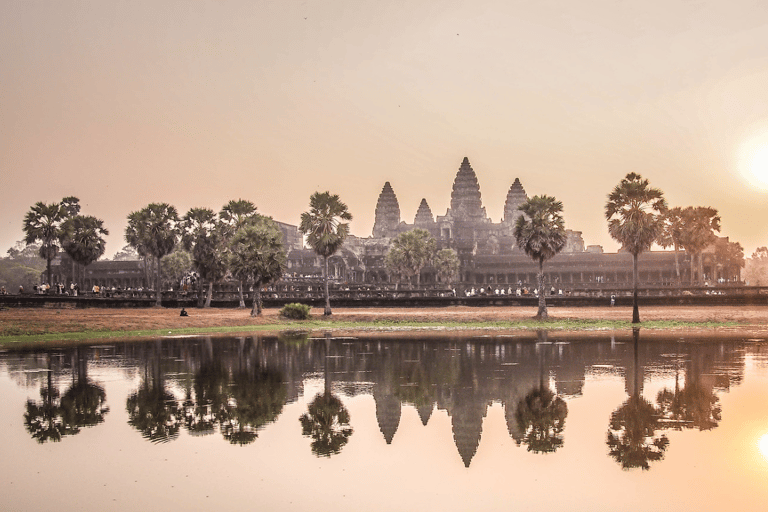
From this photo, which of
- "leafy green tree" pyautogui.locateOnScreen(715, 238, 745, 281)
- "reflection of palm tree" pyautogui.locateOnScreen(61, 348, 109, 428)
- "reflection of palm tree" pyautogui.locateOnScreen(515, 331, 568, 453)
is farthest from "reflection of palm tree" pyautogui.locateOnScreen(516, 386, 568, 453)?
"leafy green tree" pyautogui.locateOnScreen(715, 238, 745, 281)

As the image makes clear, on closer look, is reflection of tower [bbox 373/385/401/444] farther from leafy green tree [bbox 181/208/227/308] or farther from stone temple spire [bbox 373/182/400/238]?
stone temple spire [bbox 373/182/400/238]

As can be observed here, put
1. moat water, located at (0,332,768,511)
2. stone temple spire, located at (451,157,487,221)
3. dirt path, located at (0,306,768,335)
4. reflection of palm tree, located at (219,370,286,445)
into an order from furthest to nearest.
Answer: stone temple spire, located at (451,157,487,221)
dirt path, located at (0,306,768,335)
reflection of palm tree, located at (219,370,286,445)
moat water, located at (0,332,768,511)

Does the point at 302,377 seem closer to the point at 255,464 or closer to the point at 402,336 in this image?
the point at 255,464

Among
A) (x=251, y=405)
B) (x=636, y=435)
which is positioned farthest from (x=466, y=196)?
(x=636, y=435)

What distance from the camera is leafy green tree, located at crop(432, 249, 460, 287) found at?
117m

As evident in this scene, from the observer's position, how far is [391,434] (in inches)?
734

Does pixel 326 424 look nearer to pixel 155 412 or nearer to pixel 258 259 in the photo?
pixel 155 412

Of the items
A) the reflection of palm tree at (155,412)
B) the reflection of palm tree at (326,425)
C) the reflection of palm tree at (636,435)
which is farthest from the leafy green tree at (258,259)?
the reflection of palm tree at (636,435)

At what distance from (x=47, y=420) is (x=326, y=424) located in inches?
269

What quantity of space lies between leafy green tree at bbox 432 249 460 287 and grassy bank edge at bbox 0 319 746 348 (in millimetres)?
59777

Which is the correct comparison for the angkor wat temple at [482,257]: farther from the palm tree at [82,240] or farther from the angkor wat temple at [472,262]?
the palm tree at [82,240]

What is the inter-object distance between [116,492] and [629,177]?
153 ft

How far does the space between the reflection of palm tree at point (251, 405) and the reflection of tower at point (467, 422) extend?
173 inches

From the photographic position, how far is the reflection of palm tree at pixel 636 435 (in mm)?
15703
